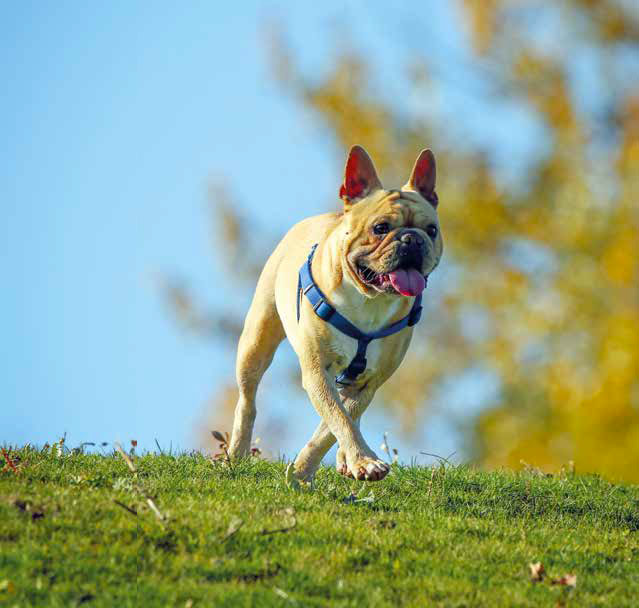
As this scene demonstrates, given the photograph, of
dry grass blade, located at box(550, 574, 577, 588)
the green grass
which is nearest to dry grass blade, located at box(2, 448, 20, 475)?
the green grass

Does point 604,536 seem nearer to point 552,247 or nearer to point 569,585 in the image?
point 569,585

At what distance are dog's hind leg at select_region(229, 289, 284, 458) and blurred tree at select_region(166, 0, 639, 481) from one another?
6.41m

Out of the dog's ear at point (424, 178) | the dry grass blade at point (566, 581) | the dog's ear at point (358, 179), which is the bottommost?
the dry grass blade at point (566, 581)

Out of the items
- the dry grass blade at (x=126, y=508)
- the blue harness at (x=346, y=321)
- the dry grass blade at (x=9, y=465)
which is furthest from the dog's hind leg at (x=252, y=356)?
the dry grass blade at (x=126, y=508)

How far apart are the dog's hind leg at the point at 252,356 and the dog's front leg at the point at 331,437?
1.13 meters

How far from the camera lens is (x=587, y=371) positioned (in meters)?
15.7

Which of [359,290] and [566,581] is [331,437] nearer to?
[359,290]

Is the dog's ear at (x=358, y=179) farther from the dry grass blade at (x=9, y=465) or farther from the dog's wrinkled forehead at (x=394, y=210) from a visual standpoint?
the dry grass blade at (x=9, y=465)

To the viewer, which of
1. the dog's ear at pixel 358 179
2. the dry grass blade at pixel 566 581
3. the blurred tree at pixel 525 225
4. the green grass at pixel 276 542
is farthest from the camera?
the blurred tree at pixel 525 225

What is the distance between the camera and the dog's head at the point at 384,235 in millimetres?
6047

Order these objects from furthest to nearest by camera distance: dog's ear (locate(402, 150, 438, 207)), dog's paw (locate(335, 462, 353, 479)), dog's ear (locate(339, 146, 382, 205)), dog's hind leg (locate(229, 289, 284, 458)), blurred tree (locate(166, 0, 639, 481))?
blurred tree (locate(166, 0, 639, 481)) < dog's hind leg (locate(229, 289, 284, 458)) < dog's ear (locate(402, 150, 438, 207)) < dog's ear (locate(339, 146, 382, 205)) < dog's paw (locate(335, 462, 353, 479))

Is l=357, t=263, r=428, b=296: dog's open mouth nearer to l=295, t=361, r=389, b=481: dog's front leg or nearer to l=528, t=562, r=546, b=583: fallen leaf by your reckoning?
l=295, t=361, r=389, b=481: dog's front leg

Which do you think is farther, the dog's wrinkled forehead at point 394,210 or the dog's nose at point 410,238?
the dog's wrinkled forehead at point 394,210

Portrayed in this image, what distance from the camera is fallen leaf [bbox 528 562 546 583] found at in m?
4.99
